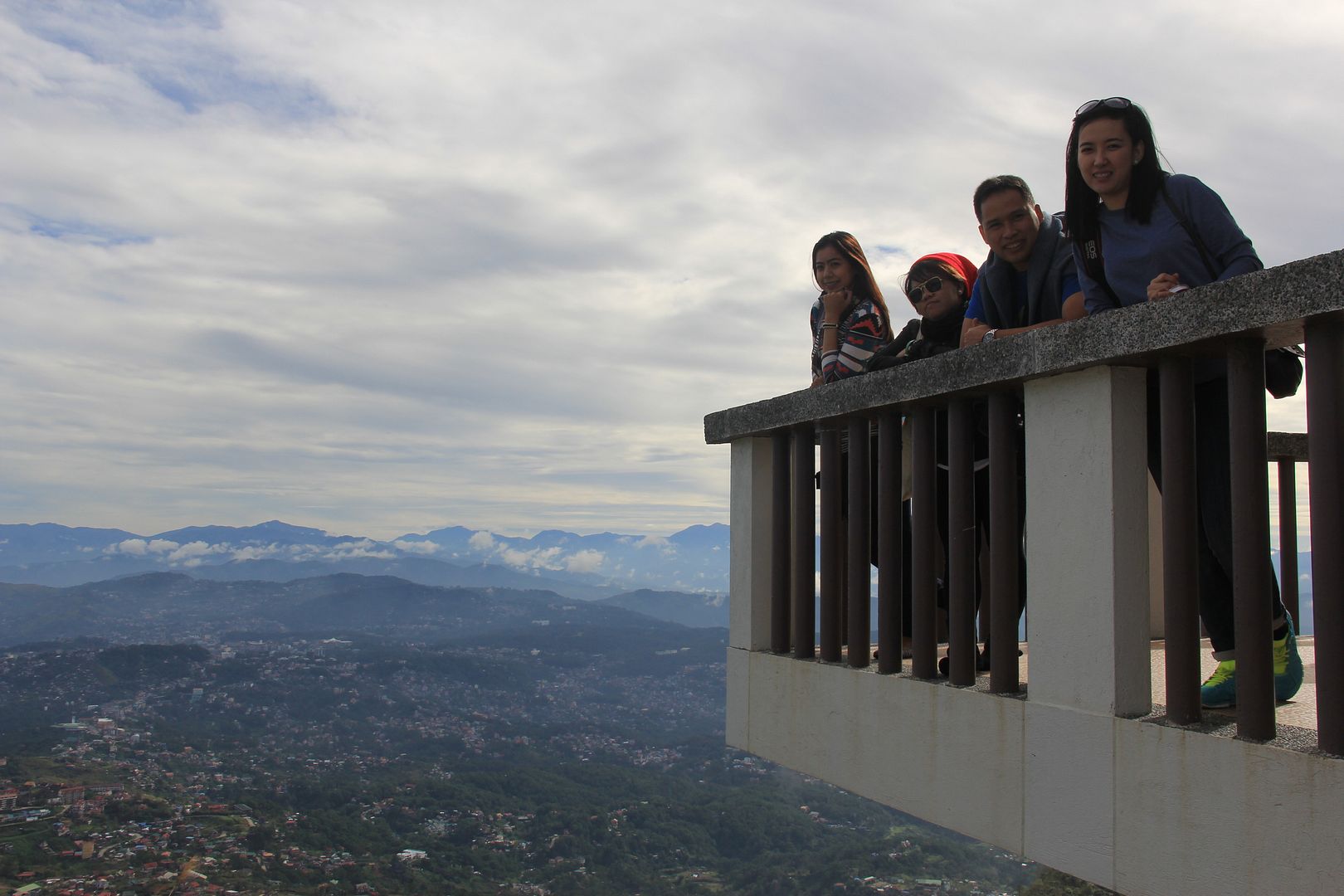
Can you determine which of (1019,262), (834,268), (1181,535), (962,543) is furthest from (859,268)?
(1181,535)

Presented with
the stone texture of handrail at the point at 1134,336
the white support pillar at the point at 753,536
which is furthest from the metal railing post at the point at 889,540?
the white support pillar at the point at 753,536

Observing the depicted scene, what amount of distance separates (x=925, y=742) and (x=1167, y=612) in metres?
1.14

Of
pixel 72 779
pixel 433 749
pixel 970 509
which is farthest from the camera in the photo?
pixel 433 749

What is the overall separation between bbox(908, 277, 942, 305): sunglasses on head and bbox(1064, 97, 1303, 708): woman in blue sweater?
1.08 metres

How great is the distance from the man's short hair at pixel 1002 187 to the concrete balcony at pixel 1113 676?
72cm

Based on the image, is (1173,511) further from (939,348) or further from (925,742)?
(939,348)

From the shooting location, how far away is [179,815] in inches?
4341

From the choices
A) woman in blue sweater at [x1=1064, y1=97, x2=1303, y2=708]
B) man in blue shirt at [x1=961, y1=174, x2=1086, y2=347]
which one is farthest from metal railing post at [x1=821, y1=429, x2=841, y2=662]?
woman in blue sweater at [x1=1064, y1=97, x2=1303, y2=708]

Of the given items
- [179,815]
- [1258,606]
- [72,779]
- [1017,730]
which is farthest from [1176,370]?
[72,779]

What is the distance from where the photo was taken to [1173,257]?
9.56ft

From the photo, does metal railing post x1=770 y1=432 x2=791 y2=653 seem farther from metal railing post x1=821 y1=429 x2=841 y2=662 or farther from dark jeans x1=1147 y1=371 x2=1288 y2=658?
dark jeans x1=1147 y1=371 x2=1288 y2=658

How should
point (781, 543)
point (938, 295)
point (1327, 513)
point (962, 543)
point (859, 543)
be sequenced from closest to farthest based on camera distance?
point (1327, 513) < point (962, 543) < point (859, 543) < point (938, 295) < point (781, 543)

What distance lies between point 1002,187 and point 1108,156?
65 centimetres

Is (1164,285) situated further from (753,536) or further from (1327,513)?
(753,536)
